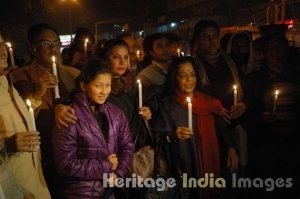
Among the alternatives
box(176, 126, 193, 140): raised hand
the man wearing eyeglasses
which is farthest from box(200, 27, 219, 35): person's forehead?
box(176, 126, 193, 140): raised hand

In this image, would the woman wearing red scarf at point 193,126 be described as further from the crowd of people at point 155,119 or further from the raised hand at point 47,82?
the raised hand at point 47,82

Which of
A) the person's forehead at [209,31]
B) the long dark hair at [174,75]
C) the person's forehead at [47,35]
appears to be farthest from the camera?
the person's forehead at [209,31]

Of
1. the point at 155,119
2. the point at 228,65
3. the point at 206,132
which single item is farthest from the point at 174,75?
the point at 228,65

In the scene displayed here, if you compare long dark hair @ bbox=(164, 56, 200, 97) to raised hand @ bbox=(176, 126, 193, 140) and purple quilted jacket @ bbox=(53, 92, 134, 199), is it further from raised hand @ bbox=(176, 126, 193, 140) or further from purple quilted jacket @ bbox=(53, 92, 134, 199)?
purple quilted jacket @ bbox=(53, 92, 134, 199)

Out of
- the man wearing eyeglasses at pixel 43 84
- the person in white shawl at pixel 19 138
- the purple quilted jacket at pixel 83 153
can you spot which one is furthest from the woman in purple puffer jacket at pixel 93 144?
the man wearing eyeglasses at pixel 43 84

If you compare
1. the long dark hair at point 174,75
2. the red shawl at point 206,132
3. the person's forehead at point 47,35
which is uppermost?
the person's forehead at point 47,35

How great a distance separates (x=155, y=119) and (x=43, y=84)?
3.93 feet

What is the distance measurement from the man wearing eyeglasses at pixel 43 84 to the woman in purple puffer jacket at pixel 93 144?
1.44ft

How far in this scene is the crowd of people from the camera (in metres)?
3.00

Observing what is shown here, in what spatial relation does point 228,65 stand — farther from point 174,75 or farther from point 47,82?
point 47,82

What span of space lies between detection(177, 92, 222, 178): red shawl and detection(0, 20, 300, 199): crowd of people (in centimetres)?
1

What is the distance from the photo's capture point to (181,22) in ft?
71.7

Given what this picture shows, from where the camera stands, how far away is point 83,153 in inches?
120

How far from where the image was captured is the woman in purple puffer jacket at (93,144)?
118 inches
